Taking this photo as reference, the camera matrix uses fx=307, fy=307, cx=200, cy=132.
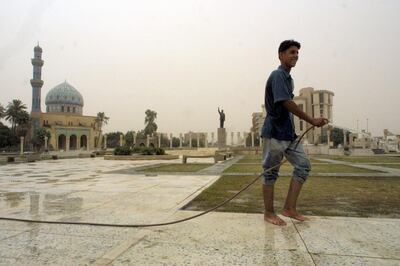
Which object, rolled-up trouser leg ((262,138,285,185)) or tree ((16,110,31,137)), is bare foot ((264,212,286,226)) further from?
tree ((16,110,31,137))

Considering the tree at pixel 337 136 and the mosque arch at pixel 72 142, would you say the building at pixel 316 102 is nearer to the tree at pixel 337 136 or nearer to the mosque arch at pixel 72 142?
the tree at pixel 337 136

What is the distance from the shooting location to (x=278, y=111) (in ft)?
13.3

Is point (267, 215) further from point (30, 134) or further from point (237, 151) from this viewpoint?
point (30, 134)

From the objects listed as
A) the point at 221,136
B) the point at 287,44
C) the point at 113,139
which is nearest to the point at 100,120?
the point at 113,139

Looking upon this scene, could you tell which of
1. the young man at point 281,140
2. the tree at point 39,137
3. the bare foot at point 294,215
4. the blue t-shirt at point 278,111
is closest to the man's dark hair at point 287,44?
the young man at point 281,140

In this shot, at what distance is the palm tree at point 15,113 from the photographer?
230ft

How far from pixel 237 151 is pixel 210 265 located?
54.2m

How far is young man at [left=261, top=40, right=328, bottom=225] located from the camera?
3.97m

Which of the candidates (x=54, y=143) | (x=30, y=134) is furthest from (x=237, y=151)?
(x=30, y=134)

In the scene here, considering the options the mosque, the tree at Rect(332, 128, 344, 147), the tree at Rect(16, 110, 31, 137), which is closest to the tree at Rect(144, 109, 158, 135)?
the mosque

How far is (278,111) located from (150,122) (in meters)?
80.5

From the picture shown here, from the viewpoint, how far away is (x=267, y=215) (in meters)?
3.98

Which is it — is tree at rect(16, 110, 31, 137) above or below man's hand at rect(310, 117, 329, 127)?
above

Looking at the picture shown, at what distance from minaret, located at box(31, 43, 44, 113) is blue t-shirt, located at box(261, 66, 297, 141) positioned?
289 ft
